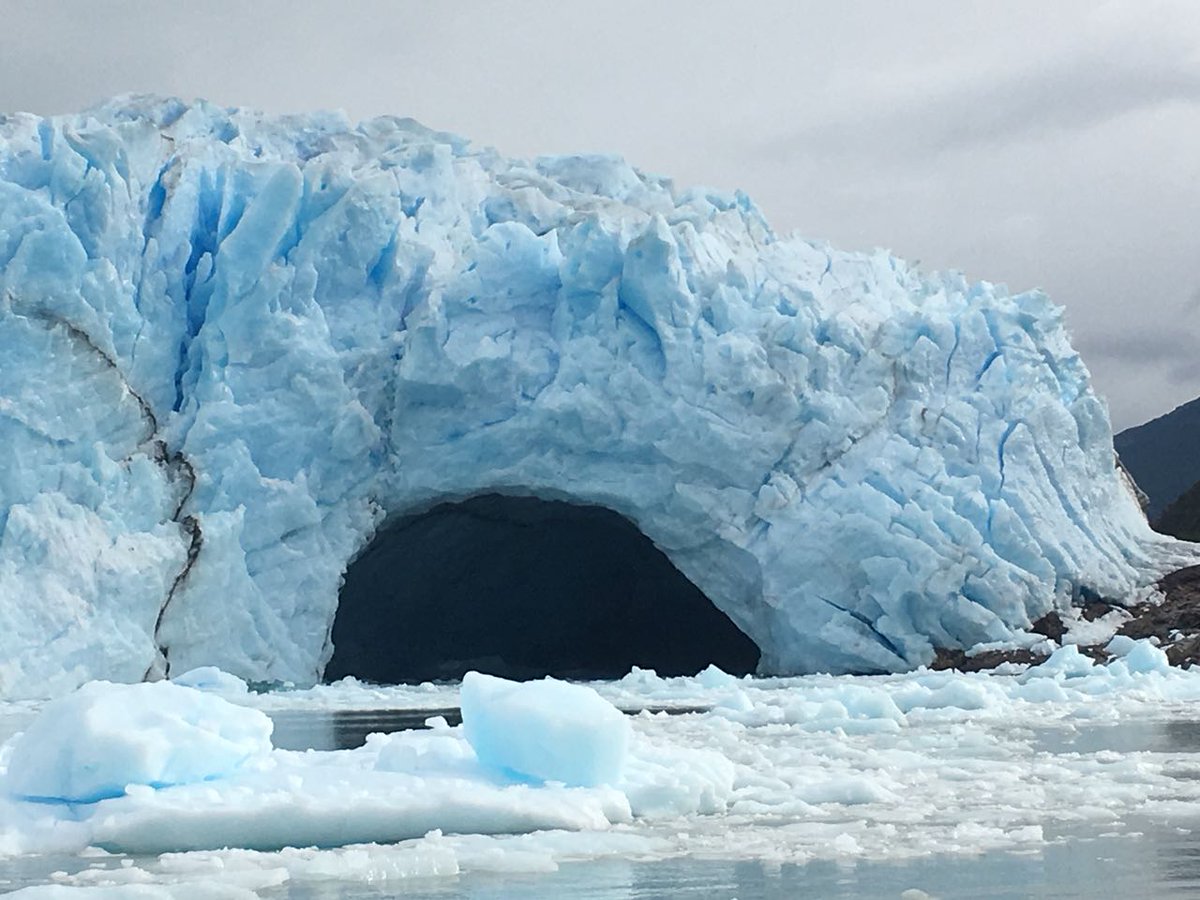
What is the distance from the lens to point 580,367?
15.7 metres

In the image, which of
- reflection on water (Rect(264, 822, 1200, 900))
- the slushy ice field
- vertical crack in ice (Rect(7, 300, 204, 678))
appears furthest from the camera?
vertical crack in ice (Rect(7, 300, 204, 678))

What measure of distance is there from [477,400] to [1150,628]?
23.6 feet

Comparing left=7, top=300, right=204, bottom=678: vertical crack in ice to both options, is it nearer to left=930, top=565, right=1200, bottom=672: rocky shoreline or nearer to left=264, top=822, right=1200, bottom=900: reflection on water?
left=930, top=565, right=1200, bottom=672: rocky shoreline

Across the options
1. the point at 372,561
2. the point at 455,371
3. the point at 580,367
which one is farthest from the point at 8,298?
the point at 372,561

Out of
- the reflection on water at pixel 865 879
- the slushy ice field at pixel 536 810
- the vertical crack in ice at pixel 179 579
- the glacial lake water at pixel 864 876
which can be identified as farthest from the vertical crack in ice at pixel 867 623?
the reflection on water at pixel 865 879

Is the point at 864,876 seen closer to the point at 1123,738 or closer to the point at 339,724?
the point at 1123,738

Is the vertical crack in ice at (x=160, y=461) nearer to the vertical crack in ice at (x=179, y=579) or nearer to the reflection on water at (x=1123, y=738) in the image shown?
the vertical crack in ice at (x=179, y=579)

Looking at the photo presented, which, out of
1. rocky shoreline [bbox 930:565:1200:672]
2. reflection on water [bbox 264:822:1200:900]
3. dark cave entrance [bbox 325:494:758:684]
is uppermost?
dark cave entrance [bbox 325:494:758:684]

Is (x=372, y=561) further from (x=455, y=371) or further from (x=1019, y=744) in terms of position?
(x=1019, y=744)

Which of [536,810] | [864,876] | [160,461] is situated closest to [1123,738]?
[536,810]

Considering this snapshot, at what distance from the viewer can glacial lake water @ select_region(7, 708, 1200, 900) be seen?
3744mm

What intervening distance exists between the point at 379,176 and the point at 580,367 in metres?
2.84

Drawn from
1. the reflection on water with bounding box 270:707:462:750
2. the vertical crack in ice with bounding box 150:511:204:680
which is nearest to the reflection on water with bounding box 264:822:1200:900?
the reflection on water with bounding box 270:707:462:750

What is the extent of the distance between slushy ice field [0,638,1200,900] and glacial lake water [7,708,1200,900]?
2 cm
